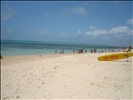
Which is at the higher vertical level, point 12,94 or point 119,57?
point 119,57

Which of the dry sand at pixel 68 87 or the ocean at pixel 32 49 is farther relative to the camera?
the ocean at pixel 32 49

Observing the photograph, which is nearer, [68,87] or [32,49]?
[68,87]

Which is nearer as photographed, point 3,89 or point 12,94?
point 12,94

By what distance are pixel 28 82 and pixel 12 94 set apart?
1.42 m

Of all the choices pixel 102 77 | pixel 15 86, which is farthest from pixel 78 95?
pixel 15 86

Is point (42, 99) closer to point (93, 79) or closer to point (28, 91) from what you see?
point (28, 91)

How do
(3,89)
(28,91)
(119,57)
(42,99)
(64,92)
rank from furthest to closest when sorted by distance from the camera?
(119,57), (3,89), (28,91), (64,92), (42,99)

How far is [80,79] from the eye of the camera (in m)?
8.36

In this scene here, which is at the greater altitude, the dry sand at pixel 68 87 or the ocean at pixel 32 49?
the ocean at pixel 32 49

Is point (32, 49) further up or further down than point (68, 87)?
further up

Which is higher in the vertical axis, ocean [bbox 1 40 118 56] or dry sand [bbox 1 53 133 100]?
ocean [bbox 1 40 118 56]

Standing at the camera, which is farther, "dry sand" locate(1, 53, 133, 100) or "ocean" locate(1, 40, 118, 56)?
"ocean" locate(1, 40, 118, 56)

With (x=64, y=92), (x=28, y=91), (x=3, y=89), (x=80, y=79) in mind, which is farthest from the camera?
(x=80, y=79)

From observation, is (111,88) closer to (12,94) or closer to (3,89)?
(12,94)
